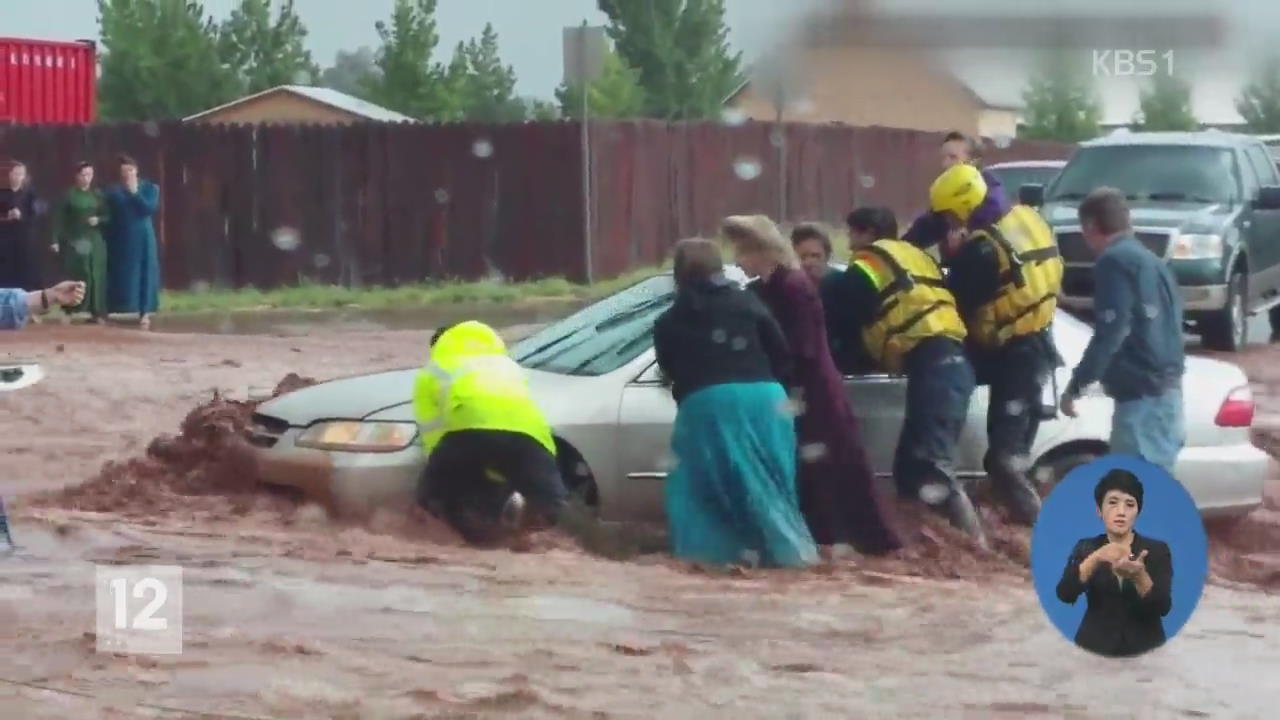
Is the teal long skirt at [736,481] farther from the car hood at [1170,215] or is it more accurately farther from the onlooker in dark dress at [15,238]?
the onlooker in dark dress at [15,238]

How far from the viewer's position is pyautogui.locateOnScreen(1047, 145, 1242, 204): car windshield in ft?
58.0

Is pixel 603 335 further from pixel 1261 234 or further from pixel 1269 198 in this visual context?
pixel 1261 234

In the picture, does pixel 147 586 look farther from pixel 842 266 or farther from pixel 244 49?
pixel 244 49

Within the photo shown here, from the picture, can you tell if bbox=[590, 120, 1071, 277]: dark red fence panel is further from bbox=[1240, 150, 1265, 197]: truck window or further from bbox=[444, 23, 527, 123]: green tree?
bbox=[444, 23, 527, 123]: green tree

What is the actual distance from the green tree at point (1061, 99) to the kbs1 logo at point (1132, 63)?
0.02m

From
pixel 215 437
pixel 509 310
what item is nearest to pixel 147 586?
pixel 215 437

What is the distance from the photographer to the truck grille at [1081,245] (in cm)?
1669

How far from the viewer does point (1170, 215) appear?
17.2 metres

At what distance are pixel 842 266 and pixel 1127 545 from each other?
3.76 m

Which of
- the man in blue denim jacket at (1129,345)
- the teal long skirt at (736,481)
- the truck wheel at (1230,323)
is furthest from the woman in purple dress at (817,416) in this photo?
the truck wheel at (1230,323)

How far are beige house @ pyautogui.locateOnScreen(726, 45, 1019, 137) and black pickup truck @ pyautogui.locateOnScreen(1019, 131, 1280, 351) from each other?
→ 46.0ft

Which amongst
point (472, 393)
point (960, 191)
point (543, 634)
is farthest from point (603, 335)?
point (543, 634)

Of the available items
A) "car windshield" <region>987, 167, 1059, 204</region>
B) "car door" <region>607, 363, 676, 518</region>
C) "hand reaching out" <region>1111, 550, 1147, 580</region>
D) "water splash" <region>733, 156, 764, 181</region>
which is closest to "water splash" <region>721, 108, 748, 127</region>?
"hand reaching out" <region>1111, 550, 1147, 580</region>

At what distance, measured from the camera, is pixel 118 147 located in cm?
2552
